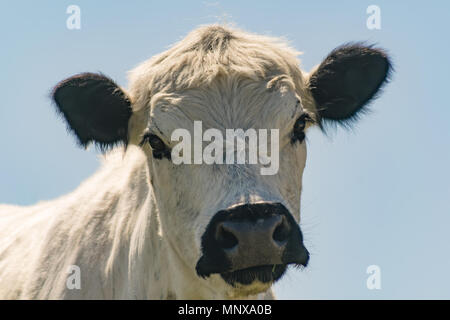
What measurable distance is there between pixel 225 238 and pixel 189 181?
1035mm

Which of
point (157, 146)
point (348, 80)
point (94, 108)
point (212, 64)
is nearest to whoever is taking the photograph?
point (157, 146)

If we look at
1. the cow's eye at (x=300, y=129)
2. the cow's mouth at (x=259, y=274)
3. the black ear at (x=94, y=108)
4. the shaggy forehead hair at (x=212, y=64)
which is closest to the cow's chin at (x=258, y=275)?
the cow's mouth at (x=259, y=274)

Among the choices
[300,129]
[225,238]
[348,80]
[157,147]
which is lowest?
[225,238]

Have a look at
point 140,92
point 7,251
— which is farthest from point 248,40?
point 7,251

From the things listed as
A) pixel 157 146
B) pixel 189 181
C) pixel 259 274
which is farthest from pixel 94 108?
pixel 259 274

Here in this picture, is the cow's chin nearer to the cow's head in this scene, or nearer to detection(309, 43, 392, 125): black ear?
the cow's head

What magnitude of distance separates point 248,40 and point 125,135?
1504mm

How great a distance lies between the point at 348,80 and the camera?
845cm

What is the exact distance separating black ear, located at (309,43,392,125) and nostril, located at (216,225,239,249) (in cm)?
253

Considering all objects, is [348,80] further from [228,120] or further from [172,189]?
[172,189]

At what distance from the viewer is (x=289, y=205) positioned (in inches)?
271

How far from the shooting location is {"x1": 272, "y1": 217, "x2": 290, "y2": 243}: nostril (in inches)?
239

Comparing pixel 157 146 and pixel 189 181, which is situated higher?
pixel 157 146

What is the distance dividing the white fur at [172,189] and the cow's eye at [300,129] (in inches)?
2.8
